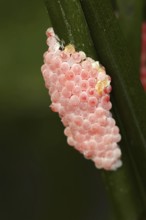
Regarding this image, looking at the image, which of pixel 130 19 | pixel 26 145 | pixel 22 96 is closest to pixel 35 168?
pixel 26 145

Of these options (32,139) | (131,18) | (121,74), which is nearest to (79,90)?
(121,74)

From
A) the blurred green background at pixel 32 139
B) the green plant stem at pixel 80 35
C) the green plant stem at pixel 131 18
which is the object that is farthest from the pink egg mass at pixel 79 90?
the blurred green background at pixel 32 139

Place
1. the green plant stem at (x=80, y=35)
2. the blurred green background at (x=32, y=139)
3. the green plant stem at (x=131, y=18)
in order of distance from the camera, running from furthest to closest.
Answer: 1. the blurred green background at (x=32, y=139)
2. the green plant stem at (x=131, y=18)
3. the green plant stem at (x=80, y=35)

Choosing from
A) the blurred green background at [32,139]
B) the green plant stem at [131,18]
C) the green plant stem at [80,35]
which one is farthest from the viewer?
the blurred green background at [32,139]

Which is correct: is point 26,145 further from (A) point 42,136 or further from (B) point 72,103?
(B) point 72,103

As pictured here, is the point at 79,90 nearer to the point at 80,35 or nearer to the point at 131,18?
the point at 80,35

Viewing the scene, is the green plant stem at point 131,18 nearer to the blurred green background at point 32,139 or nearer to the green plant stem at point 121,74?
the green plant stem at point 121,74
